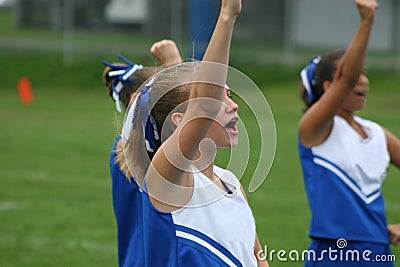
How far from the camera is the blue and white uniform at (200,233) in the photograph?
2957 millimetres

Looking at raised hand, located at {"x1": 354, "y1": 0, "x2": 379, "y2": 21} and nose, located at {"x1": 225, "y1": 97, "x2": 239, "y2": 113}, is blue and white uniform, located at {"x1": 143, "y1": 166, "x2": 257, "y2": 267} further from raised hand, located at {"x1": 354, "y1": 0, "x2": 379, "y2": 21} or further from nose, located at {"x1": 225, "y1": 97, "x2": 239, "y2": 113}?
raised hand, located at {"x1": 354, "y1": 0, "x2": 379, "y2": 21}

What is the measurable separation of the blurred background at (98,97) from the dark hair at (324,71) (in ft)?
2.12

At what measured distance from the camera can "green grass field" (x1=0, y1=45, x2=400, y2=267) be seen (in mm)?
7316

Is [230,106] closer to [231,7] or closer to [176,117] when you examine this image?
[176,117]

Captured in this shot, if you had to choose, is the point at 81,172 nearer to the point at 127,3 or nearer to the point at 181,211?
the point at 181,211

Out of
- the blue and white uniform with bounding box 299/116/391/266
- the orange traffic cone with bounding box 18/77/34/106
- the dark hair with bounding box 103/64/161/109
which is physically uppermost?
the dark hair with bounding box 103/64/161/109

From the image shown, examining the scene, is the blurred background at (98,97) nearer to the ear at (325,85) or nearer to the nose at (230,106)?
the nose at (230,106)

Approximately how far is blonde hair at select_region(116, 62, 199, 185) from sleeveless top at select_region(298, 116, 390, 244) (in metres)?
1.52

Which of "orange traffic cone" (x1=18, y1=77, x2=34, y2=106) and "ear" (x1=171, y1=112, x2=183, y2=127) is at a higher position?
"ear" (x1=171, y1=112, x2=183, y2=127)

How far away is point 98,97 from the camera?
806 inches

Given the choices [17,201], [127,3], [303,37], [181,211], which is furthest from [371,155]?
[127,3]

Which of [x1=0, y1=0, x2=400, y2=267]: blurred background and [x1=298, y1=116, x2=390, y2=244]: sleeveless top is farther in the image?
[x1=0, y1=0, x2=400, y2=267]: blurred background

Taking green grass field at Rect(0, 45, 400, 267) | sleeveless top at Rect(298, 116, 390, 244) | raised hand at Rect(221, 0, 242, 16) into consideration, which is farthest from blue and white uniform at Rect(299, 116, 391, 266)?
raised hand at Rect(221, 0, 242, 16)

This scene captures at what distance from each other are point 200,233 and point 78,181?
24.6ft
